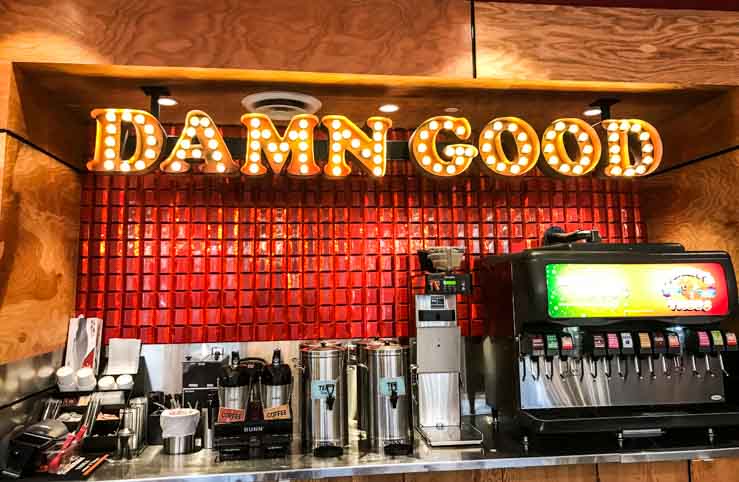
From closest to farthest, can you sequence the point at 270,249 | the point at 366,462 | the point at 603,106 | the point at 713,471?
the point at 366,462 < the point at 713,471 < the point at 603,106 < the point at 270,249

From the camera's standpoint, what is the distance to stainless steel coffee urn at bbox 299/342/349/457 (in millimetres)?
2719

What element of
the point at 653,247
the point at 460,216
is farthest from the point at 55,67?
the point at 653,247

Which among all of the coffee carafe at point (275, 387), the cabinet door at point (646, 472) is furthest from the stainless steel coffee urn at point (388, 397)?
the cabinet door at point (646, 472)

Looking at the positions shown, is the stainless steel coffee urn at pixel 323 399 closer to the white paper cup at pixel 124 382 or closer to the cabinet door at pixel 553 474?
the cabinet door at pixel 553 474

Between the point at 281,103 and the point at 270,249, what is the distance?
3.44ft

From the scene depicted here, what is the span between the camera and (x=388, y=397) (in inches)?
111

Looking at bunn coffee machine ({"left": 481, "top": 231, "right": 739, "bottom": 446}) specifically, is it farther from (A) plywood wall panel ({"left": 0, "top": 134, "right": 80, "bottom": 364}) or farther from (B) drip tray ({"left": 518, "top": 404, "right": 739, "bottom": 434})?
(A) plywood wall panel ({"left": 0, "top": 134, "right": 80, "bottom": 364})

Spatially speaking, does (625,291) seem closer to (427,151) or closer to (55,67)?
(427,151)

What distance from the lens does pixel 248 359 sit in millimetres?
3223

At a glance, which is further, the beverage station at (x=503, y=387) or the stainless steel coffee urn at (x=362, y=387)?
the stainless steel coffee urn at (x=362, y=387)

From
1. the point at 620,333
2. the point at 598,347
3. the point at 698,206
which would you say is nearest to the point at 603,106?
the point at 698,206

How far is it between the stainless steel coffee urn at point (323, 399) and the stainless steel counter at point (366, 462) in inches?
4.5

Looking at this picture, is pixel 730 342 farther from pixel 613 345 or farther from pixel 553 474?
pixel 553 474

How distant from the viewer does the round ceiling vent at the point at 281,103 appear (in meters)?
3.00
